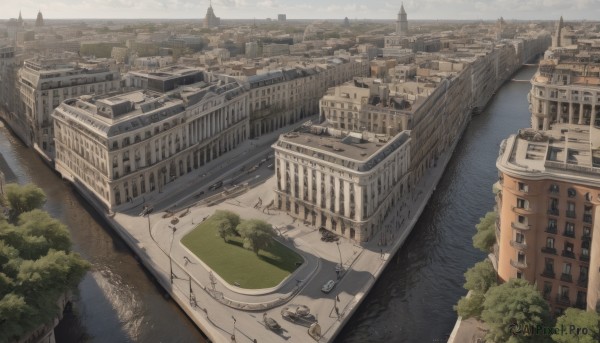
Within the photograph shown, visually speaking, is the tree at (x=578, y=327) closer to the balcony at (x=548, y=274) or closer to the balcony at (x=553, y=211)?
the balcony at (x=548, y=274)

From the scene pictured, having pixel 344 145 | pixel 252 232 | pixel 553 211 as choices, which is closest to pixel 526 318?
pixel 553 211

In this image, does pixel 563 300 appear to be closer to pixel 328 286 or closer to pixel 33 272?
pixel 328 286

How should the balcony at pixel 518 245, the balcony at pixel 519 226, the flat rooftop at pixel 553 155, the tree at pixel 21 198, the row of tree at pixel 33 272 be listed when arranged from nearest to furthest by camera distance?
1. the row of tree at pixel 33 272
2. the flat rooftop at pixel 553 155
3. the balcony at pixel 519 226
4. the balcony at pixel 518 245
5. the tree at pixel 21 198

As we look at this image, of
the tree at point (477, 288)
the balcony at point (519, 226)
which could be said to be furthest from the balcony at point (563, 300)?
the balcony at point (519, 226)

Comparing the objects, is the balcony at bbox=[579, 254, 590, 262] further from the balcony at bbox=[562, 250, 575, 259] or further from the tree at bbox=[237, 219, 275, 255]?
the tree at bbox=[237, 219, 275, 255]

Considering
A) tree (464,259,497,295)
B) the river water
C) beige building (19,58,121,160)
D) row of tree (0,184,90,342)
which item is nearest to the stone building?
tree (464,259,497,295)
